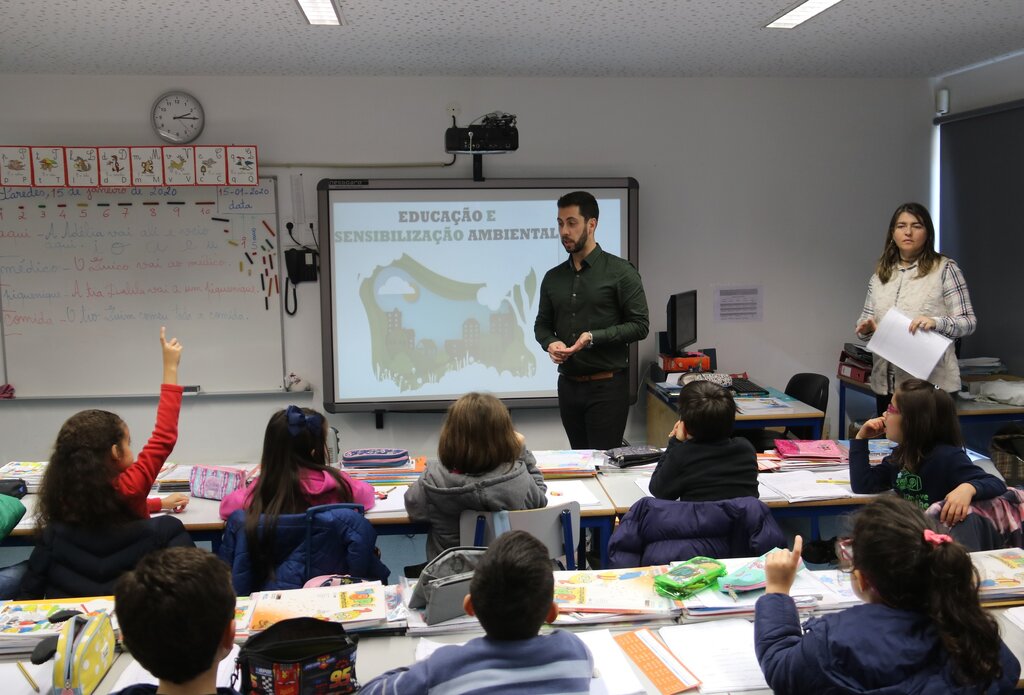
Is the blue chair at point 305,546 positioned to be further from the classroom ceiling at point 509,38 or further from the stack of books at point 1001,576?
the classroom ceiling at point 509,38

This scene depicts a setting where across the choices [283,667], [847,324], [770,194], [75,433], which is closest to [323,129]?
[770,194]

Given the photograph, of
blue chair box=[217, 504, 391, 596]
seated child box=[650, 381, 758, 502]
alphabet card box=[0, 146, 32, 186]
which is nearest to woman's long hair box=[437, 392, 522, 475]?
blue chair box=[217, 504, 391, 596]

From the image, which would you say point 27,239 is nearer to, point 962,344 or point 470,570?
point 470,570

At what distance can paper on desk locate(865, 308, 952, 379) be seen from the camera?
11.8 feet

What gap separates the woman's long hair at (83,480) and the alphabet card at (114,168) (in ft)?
9.45

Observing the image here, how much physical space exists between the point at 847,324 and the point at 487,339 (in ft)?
7.80

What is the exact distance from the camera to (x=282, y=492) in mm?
2494

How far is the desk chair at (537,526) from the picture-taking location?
249cm

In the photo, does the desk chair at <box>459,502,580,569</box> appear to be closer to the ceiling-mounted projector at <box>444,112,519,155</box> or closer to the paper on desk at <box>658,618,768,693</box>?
the paper on desk at <box>658,618,768,693</box>

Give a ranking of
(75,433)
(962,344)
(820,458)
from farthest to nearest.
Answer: (962,344), (820,458), (75,433)

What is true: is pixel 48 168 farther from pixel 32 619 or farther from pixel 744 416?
pixel 744 416

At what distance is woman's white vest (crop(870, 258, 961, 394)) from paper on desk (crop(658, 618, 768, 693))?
226cm

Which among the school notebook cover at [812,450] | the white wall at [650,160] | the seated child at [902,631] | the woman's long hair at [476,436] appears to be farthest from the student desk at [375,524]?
the white wall at [650,160]

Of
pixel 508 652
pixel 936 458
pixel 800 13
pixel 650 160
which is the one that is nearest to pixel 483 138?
pixel 650 160
